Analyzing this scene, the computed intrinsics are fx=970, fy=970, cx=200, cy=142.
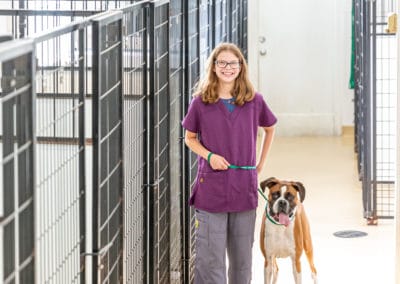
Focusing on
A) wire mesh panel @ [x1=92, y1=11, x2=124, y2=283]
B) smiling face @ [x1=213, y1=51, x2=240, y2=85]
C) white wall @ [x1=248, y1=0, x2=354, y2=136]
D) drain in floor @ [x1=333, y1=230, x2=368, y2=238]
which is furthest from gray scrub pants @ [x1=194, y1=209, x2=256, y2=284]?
white wall @ [x1=248, y1=0, x2=354, y2=136]

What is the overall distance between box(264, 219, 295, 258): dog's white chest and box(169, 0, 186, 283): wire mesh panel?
45 cm

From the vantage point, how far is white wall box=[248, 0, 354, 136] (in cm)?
1100

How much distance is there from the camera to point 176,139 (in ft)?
16.1

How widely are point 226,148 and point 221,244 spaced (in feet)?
1.49

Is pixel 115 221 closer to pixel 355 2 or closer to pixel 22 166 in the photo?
pixel 22 166

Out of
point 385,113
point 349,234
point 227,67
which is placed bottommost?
point 349,234

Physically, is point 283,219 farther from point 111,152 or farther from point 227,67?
point 111,152

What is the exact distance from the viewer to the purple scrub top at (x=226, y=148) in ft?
14.6

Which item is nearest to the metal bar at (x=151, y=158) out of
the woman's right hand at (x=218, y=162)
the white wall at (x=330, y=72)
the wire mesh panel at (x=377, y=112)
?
the woman's right hand at (x=218, y=162)

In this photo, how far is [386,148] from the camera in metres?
7.57

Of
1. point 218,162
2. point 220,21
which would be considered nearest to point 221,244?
point 218,162

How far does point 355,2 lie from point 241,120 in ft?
16.9

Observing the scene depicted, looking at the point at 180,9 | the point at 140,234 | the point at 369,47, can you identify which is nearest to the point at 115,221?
the point at 140,234

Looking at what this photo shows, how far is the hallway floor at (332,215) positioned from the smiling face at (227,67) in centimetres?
173
